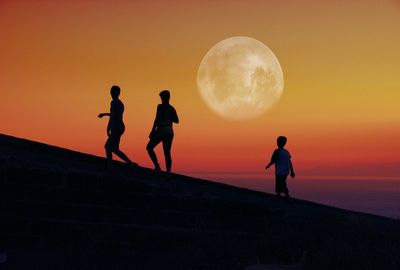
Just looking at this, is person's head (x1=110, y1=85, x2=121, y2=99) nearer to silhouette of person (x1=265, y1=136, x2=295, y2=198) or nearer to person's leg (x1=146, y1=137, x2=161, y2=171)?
person's leg (x1=146, y1=137, x2=161, y2=171)

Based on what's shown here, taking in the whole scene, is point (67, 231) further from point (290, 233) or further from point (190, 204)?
point (290, 233)

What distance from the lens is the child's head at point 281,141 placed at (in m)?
13.9

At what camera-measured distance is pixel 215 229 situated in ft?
38.4

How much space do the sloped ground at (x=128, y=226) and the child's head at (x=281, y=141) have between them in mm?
2107

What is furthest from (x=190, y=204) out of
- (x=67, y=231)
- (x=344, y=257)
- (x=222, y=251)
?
(x=344, y=257)

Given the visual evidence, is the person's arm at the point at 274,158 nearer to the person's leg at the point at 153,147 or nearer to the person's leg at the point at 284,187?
the person's leg at the point at 284,187

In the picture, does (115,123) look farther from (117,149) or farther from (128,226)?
(128,226)

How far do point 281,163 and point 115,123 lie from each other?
3.66 meters

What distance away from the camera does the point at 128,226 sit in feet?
37.0

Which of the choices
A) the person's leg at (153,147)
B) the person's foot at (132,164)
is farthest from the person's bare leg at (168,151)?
the person's foot at (132,164)

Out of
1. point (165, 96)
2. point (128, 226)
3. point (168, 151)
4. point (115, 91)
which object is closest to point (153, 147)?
point (168, 151)

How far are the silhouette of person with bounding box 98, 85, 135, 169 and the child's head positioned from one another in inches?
135

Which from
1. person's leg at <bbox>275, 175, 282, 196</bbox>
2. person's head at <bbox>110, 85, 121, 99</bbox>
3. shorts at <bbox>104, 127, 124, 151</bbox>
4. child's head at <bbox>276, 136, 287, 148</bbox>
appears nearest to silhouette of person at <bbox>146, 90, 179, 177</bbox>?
shorts at <bbox>104, 127, 124, 151</bbox>

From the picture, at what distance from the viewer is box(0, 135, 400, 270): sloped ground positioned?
10.6m
